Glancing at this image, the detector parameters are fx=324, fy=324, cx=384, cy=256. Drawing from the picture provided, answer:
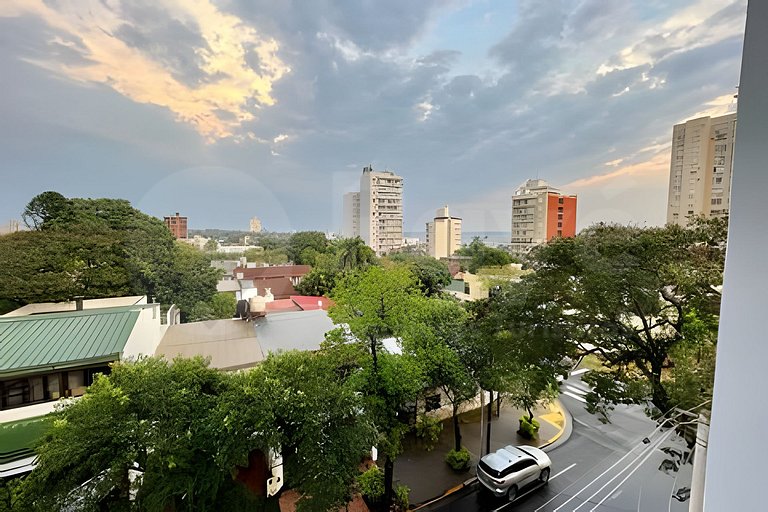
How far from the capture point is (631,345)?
149 cm

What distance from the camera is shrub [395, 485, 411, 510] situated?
6.36 feet

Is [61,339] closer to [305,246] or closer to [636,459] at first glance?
[305,246]

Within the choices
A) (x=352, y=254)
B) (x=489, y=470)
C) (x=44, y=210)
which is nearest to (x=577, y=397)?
(x=489, y=470)

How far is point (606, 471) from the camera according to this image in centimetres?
157

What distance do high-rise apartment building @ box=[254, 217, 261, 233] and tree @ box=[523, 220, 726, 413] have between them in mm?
1708

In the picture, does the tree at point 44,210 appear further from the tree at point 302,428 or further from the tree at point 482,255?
the tree at point 482,255

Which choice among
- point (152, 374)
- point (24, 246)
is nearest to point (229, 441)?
point (152, 374)

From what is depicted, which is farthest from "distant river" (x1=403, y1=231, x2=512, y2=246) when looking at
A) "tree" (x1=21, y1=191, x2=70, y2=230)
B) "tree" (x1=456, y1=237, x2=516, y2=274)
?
"tree" (x1=21, y1=191, x2=70, y2=230)

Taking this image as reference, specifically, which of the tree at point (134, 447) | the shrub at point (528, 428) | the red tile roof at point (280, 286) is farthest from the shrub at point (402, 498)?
the red tile roof at point (280, 286)

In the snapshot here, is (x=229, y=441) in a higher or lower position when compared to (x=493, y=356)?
lower

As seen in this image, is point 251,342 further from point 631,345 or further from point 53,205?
point 631,345

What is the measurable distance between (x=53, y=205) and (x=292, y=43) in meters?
1.41

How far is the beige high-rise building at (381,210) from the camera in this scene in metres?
2.21

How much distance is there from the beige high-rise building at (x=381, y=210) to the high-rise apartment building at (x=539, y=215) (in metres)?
0.78
